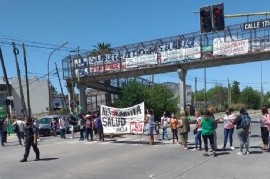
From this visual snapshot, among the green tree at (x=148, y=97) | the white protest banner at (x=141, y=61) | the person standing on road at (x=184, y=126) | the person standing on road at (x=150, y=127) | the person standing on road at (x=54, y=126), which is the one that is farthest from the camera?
the green tree at (x=148, y=97)

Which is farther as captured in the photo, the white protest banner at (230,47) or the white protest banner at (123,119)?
the white protest banner at (230,47)

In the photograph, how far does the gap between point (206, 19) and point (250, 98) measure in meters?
97.3

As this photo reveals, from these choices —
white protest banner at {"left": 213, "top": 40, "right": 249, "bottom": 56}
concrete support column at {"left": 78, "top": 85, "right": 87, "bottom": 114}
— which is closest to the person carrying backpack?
white protest banner at {"left": 213, "top": 40, "right": 249, "bottom": 56}

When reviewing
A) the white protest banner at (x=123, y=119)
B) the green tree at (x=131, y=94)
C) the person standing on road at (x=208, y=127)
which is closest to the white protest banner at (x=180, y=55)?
the green tree at (x=131, y=94)

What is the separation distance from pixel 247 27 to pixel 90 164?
26629mm

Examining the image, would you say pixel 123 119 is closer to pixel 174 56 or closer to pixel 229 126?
pixel 229 126

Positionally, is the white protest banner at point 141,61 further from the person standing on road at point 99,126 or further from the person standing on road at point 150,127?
the person standing on road at point 150,127

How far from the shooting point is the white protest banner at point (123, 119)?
941 inches

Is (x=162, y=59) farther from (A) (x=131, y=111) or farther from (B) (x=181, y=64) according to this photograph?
(A) (x=131, y=111)

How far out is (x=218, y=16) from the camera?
59.1 ft

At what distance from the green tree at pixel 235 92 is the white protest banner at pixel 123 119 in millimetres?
95642

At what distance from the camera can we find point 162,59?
44.9 metres

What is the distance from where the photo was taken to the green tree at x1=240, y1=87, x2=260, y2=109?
4395 inches

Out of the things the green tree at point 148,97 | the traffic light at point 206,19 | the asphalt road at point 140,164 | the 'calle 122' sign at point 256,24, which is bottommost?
the asphalt road at point 140,164
